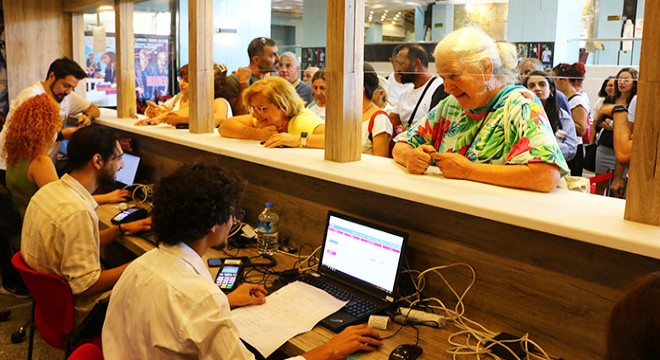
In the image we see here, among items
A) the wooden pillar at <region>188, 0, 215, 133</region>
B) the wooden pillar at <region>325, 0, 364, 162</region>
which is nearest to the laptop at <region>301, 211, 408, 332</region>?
the wooden pillar at <region>325, 0, 364, 162</region>

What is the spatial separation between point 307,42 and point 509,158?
4.85 ft

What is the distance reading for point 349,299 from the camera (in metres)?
2.02

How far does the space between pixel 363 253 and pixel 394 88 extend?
1.69m

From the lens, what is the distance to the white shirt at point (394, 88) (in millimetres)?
3387

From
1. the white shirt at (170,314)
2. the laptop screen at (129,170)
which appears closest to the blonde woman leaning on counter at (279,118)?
the laptop screen at (129,170)

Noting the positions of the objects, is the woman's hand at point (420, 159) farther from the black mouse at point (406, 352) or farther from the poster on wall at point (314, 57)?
the poster on wall at point (314, 57)

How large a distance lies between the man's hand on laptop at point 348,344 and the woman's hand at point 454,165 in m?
0.64

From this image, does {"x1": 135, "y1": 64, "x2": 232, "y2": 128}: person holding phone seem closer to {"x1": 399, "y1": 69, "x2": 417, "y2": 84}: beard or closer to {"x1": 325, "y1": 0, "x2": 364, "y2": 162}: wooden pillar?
{"x1": 399, "y1": 69, "x2": 417, "y2": 84}: beard

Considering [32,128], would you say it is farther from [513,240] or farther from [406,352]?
[513,240]

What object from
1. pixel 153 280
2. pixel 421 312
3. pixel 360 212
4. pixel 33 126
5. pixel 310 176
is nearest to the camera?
pixel 153 280

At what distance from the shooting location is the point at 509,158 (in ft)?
6.53

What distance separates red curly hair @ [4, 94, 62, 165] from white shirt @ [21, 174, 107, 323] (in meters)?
0.79

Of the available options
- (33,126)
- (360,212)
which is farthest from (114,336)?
(33,126)

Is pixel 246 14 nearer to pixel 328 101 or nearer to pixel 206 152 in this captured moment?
pixel 206 152
